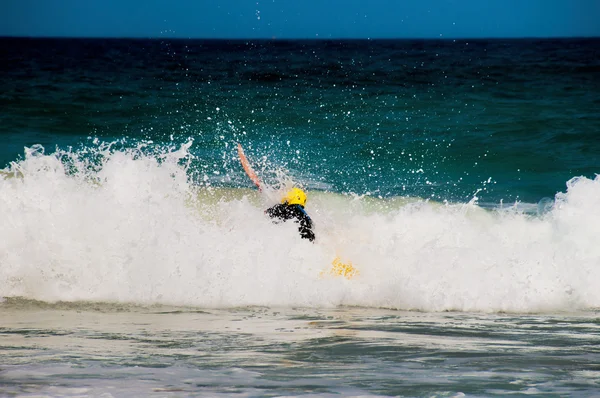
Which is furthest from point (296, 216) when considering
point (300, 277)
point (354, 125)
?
point (354, 125)

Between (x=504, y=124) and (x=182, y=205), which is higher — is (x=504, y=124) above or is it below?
above

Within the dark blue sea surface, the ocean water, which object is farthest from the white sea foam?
the dark blue sea surface

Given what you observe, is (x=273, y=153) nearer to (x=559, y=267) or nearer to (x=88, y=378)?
(x=559, y=267)

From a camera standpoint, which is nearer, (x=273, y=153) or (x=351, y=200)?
(x=351, y=200)

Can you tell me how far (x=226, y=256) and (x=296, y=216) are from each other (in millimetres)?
767

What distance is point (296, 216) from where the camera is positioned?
7910 millimetres

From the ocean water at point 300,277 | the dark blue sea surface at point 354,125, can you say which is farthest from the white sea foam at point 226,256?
the dark blue sea surface at point 354,125

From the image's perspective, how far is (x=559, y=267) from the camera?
8242mm

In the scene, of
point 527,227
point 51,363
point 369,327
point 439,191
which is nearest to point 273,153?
point 439,191

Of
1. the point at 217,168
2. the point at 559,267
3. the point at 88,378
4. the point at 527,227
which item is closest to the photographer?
the point at 88,378

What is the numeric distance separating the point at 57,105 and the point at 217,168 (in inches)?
348

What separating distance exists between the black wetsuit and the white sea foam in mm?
88

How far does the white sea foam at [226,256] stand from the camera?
7445mm

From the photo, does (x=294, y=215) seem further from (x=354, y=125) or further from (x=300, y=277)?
(x=354, y=125)
